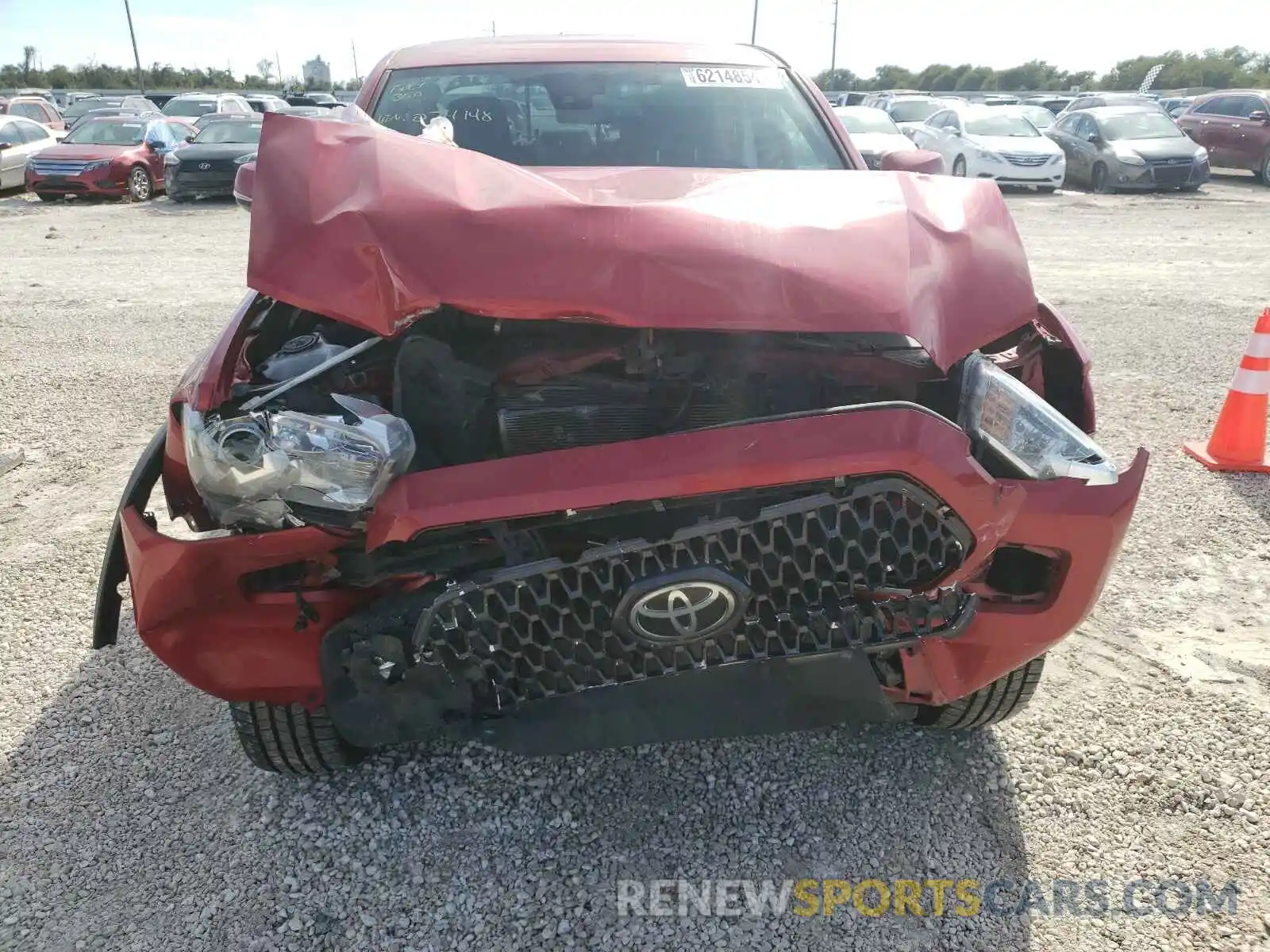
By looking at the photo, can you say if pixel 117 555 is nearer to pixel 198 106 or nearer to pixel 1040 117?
pixel 1040 117

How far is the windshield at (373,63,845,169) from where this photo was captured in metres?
3.22

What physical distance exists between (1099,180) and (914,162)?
15115mm

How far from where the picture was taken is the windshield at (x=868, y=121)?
1571 centimetres

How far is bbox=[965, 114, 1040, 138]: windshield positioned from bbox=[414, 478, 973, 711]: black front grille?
15784 millimetres

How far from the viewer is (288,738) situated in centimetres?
227

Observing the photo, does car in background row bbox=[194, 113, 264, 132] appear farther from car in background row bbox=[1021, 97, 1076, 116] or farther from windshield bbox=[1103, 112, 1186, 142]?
car in background row bbox=[1021, 97, 1076, 116]

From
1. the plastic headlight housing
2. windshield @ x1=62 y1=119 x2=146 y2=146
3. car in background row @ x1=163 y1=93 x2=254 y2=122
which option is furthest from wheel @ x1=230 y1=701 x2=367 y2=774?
car in background row @ x1=163 y1=93 x2=254 y2=122

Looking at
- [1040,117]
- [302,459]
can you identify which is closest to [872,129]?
[1040,117]

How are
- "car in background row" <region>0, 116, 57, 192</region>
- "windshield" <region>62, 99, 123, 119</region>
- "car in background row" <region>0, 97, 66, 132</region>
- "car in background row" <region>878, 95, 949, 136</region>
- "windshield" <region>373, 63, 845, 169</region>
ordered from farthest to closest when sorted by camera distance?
"windshield" <region>62, 99, 123, 119</region> → "car in background row" <region>878, 95, 949, 136</region> → "car in background row" <region>0, 97, 66, 132</region> → "car in background row" <region>0, 116, 57, 192</region> → "windshield" <region>373, 63, 845, 169</region>

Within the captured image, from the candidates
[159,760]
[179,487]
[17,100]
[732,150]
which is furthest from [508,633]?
[17,100]

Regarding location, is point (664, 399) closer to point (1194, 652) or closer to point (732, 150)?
point (732, 150)

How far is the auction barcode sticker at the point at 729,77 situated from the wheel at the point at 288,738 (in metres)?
2.55

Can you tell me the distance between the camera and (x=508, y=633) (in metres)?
1.92

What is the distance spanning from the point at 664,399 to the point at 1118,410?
13.1 feet
